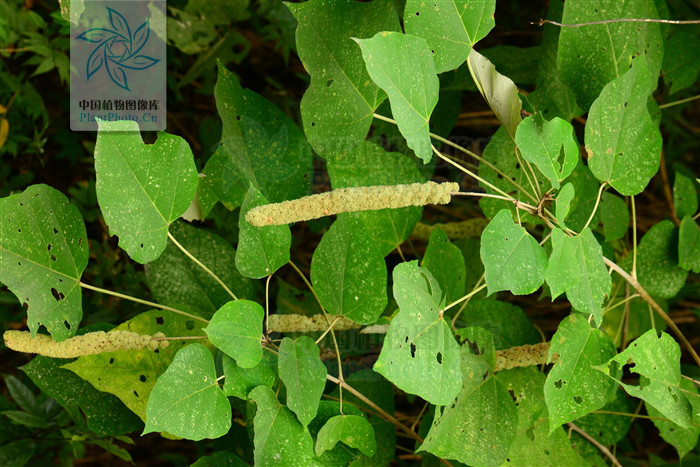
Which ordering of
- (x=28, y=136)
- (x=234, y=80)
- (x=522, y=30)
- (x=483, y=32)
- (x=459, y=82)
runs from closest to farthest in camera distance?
(x=483, y=32) → (x=234, y=80) → (x=459, y=82) → (x=28, y=136) → (x=522, y=30)

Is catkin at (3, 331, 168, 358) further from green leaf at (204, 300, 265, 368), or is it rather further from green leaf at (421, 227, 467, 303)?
green leaf at (421, 227, 467, 303)

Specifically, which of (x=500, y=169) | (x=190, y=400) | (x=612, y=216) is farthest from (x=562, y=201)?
(x=190, y=400)

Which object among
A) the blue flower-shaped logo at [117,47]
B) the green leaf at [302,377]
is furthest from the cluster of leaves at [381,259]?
the blue flower-shaped logo at [117,47]

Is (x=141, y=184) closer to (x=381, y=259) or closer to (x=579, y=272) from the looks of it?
(x=381, y=259)

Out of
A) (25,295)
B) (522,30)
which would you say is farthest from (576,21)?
(25,295)

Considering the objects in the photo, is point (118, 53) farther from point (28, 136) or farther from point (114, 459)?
point (114, 459)

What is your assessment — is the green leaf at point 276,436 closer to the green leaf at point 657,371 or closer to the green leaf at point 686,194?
the green leaf at point 657,371

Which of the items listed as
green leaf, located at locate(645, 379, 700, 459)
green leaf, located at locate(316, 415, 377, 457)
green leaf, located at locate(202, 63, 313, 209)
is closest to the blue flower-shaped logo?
green leaf, located at locate(202, 63, 313, 209)
